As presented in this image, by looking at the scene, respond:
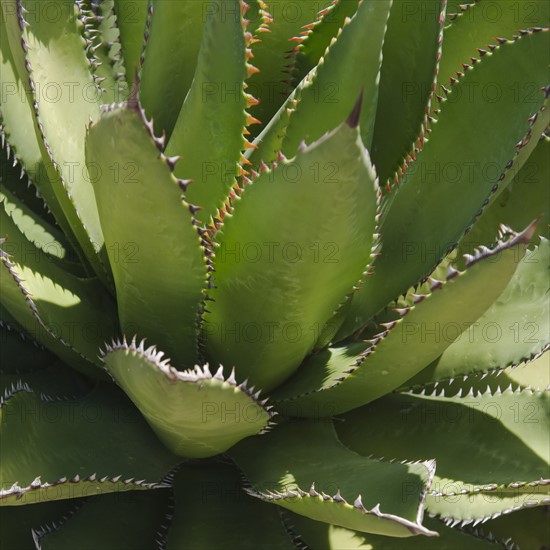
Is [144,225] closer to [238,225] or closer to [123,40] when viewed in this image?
[238,225]

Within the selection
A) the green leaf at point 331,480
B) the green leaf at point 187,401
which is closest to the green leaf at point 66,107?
the green leaf at point 187,401

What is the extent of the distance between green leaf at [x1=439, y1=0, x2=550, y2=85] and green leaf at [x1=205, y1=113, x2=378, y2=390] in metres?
0.47

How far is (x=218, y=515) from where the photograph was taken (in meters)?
1.14

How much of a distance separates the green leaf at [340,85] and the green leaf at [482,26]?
0.94ft

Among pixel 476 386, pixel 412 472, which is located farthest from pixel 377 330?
pixel 412 472

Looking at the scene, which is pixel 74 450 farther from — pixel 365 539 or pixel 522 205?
pixel 522 205

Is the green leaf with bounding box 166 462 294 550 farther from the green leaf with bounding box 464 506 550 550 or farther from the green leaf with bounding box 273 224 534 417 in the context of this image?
the green leaf with bounding box 464 506 550 550

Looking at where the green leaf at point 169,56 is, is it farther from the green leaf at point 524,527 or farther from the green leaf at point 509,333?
the green leaf at point 524,527

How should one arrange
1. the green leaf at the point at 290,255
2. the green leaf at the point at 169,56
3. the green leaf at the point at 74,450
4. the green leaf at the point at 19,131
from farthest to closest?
1. the green leaf at the point at 19,131
2. the green leaf at the point at 169,56
3. the green leaf at the point at 74,450
4. the green leaf at the point at 290,255

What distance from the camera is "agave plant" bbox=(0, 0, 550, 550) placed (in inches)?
A: 37.2

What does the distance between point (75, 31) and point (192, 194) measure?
0.36 m

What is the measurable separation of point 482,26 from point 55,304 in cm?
77

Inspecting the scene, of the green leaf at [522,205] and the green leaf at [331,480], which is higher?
the green leaf at [522,205]

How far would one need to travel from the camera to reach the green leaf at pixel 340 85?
1.03m
